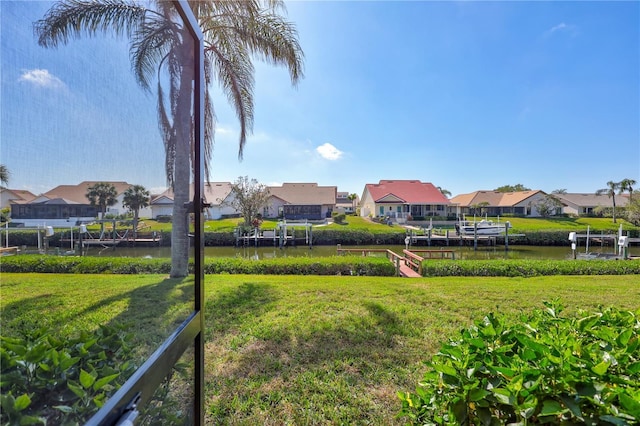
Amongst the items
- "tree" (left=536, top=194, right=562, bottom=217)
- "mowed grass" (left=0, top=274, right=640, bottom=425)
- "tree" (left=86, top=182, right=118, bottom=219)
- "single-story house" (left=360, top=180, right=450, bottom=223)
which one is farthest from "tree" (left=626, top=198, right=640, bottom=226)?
"tree" (left=86, top=182, right=118, bottom=219)

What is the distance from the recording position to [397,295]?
5020 mm

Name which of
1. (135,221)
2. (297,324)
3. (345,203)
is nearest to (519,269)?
(297,324)

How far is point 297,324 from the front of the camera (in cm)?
358

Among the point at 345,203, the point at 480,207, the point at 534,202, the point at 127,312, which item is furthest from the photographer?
the point at 345,203

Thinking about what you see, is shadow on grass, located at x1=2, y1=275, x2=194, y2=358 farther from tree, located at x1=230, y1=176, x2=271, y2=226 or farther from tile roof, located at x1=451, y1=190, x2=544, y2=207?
tile roof, located at x1=451, y1=190, x2=544, y2=207

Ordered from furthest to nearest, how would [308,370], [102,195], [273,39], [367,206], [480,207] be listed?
[480,207]
[367,206]
[273,39]
[308,370]
[102,195]

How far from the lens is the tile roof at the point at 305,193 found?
35406mm

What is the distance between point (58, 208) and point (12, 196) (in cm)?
15

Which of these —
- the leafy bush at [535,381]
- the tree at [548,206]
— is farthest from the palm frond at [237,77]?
the tree at [548,206]

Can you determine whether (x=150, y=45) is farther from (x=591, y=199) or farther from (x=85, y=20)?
(x=591, y=199)

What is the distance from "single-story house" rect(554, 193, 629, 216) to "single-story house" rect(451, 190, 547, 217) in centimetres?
847

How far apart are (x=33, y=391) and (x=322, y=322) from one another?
3248mm

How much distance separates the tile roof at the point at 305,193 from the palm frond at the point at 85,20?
111 ft

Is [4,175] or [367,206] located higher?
[367,206]
